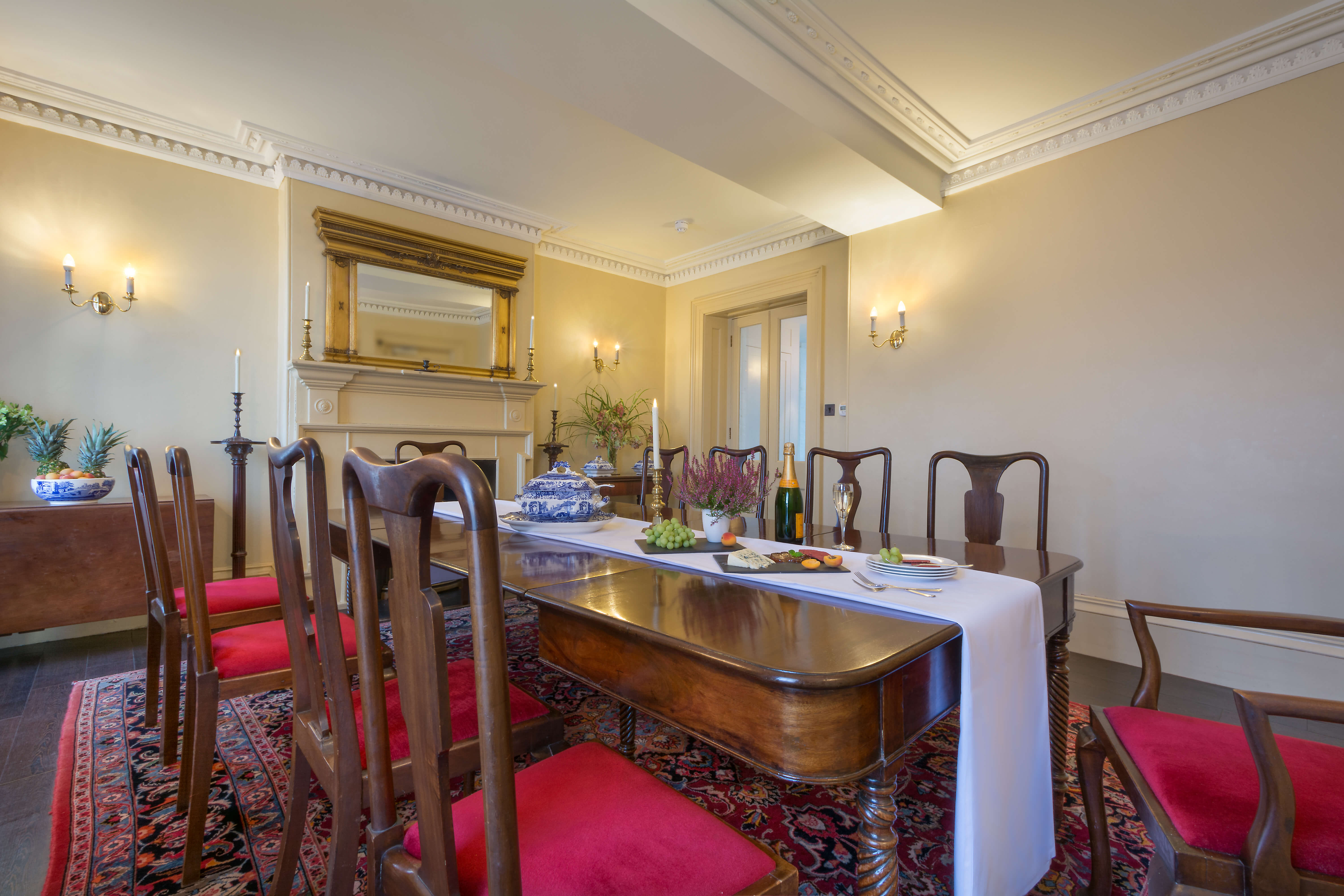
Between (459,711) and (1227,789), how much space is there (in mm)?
1261

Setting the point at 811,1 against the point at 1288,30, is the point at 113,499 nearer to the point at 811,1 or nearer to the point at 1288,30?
the point at 811,1

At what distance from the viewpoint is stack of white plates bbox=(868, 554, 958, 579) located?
1.19 metres

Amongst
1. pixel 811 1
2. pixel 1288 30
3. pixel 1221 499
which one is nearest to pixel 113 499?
pixel 811 1

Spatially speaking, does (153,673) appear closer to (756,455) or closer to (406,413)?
(406,413)

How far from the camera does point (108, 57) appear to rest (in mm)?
2676

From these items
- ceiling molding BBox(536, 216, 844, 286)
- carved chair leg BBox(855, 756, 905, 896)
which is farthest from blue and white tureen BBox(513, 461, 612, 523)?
ceiling molding BBox(536, 216, 844, 286)

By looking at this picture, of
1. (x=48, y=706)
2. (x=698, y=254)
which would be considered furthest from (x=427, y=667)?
(x=698, y=254)

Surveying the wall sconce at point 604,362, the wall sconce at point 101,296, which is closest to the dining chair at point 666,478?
the wall sconce at point 604,362

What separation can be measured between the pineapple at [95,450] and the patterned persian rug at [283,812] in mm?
1377

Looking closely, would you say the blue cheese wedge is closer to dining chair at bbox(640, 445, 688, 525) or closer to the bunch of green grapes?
the bunch of green grapes

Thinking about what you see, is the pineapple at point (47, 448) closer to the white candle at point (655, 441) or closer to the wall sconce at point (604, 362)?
the white candle at point (655, 441)

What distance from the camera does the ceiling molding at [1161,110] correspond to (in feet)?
7.78

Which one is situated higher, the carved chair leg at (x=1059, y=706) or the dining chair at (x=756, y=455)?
the dining chair at (x=756, y=455)

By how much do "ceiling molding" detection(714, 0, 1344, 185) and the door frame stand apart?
1406mm
